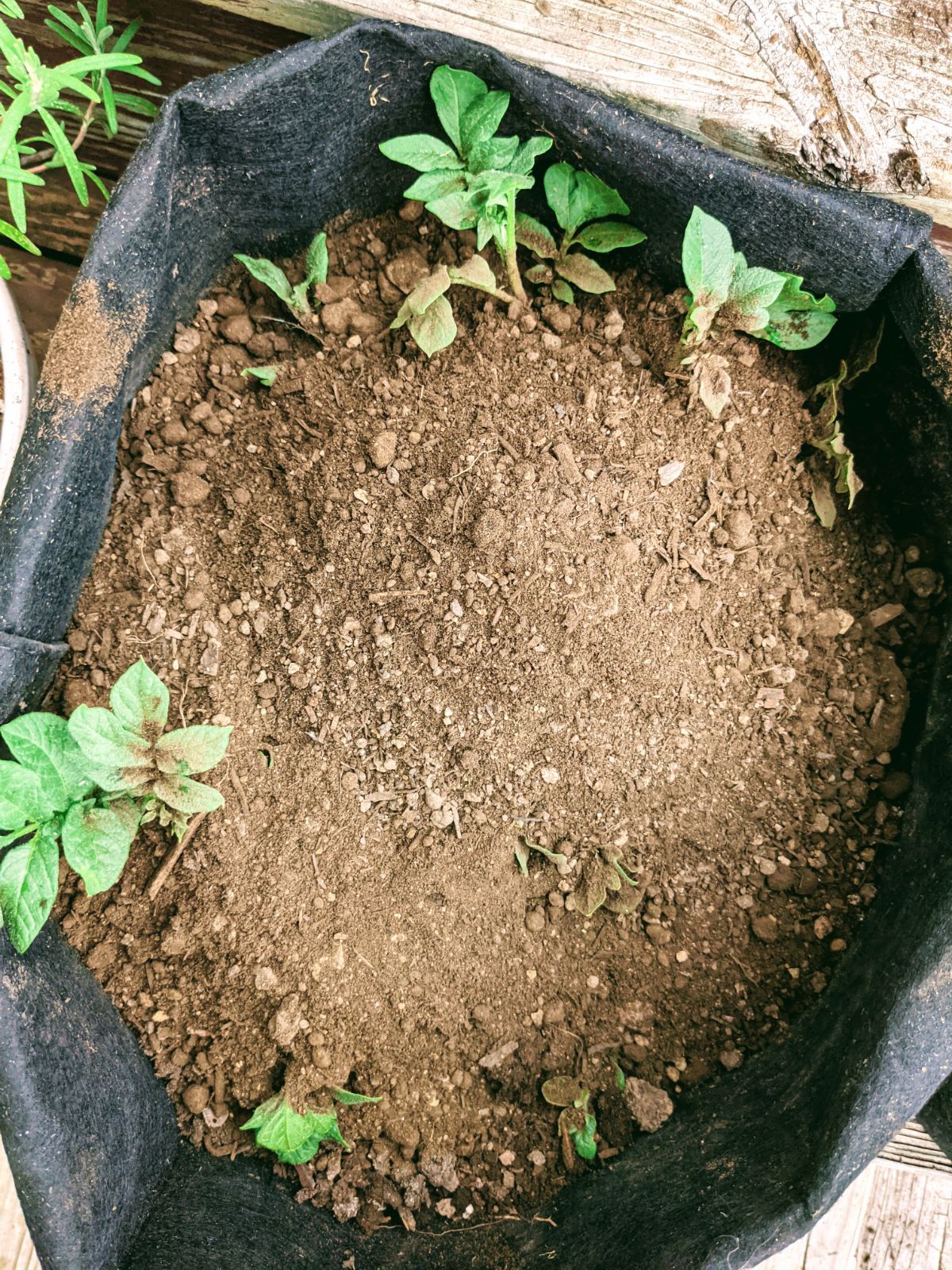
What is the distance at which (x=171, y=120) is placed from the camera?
98 cm

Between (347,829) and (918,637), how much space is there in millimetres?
807

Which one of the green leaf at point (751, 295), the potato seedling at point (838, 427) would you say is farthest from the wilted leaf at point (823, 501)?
the green leaf at point (751, 295)

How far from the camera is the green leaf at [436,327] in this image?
1.07m

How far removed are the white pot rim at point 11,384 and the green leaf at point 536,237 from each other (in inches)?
25.4

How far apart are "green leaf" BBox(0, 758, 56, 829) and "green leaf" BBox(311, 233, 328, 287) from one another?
2.29ft

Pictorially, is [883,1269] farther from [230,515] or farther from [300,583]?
[230,515]

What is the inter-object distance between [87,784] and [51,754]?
0.18ft

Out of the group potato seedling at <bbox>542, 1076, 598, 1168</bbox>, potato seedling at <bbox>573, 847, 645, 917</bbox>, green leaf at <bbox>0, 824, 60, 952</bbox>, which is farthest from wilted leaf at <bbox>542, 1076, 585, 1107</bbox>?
green leaf at <bbox>0, 824, 60, 952</bbox>

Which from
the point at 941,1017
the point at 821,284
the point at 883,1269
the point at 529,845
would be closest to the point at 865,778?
the point at 941,1017

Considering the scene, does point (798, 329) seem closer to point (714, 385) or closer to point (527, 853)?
point (714, 385)

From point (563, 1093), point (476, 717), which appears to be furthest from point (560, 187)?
point (563, 1093)

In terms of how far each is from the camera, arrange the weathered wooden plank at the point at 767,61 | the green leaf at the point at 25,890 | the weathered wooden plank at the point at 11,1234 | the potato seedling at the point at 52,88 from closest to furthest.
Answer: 1. the potato seedling at the point at 52,88
2. the green leaf at the point at 25,890
3. the weathered wooden plank at the point at 767,61
4. the weathered wooden plank at the point at 11,1234

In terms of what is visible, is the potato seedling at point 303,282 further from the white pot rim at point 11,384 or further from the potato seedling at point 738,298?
the potato seedling at point 738,298

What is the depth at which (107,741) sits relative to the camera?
3.15ft
